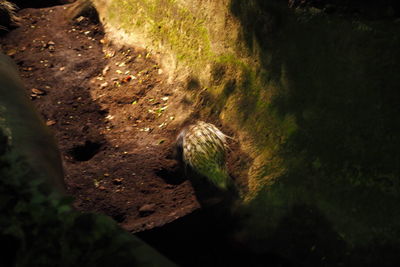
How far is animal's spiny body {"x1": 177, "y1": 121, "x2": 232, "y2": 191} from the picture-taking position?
3605 mm

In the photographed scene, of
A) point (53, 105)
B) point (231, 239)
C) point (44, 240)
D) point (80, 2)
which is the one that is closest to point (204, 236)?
point (231, 239)

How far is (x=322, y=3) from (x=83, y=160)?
3253 millimetres

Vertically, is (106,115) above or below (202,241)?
above

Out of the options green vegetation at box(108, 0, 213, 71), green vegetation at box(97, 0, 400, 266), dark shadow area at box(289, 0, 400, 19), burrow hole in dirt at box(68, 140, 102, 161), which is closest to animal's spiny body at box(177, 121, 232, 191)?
green vegetation at box(97, 0, 400, 266)

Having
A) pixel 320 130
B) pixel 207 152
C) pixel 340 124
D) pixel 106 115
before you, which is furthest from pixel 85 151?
pixel 340 124

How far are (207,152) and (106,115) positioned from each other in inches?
81.5

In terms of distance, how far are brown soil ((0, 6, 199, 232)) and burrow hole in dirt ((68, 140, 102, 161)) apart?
12mm

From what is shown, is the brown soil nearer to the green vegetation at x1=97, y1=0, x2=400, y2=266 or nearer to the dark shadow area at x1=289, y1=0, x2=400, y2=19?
the green vegetation at x1=97, y1=0, x2=400, y2=266

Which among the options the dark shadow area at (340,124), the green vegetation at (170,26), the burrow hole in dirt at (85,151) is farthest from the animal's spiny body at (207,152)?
the burrow hole in dirt at (85,151)

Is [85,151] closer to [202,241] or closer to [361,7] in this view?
[202,241]

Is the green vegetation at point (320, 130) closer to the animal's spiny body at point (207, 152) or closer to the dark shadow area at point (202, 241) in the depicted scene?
the dark shadow area at point (202, 241)

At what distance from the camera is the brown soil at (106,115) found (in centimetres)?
389

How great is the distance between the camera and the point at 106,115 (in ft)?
17.3

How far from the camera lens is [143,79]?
214 inches
